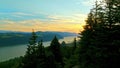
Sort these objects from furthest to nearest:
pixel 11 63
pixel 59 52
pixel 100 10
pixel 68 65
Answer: pixel 11 63 < pixel 59 52 < pixel 68 65 < pixel 100 10

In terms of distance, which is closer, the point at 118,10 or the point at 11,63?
the point at 118,10

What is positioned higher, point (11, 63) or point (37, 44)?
point (37, 44)

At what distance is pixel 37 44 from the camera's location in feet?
103

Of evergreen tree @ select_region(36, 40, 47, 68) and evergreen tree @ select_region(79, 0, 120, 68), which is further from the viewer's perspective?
evergreen tree @ select_region(36, 40, 47, 68)

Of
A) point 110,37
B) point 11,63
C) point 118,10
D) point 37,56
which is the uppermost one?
point 118,10

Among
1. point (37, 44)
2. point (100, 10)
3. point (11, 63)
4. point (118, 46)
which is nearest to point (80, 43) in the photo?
point (37, 44)

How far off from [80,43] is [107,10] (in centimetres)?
944

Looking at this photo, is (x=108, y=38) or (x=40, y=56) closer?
(x=108, y=38)

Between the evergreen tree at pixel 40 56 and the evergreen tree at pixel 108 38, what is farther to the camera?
the evergreen tree at pixel 40 56

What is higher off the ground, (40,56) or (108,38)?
(108,38)

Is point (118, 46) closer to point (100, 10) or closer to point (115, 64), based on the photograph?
point (115, 64)

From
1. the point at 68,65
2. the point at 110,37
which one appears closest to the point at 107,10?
the point at 110,37

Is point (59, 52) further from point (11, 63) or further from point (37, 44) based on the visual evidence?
point (11, 63)

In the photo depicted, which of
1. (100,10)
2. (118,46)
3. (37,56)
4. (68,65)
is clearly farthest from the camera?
(68,65)
